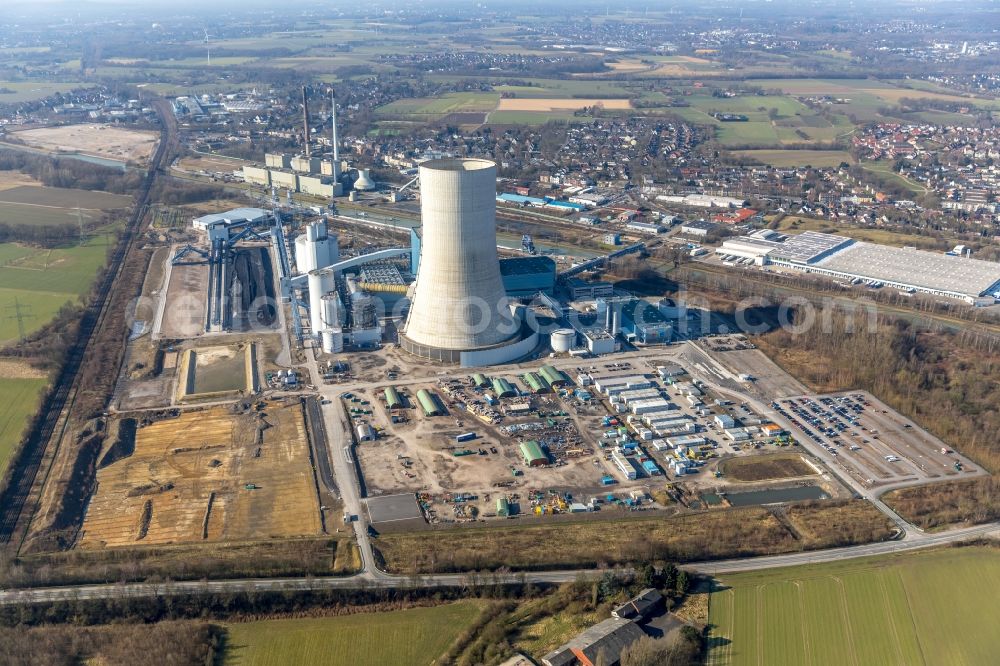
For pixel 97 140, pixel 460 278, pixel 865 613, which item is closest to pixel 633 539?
pixel 865 613

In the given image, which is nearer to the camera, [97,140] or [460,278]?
[460,278]

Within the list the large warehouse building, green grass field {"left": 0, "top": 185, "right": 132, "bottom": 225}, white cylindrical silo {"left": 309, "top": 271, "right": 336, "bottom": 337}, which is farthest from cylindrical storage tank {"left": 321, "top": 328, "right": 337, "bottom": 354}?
green grass field {"left": 0, "top": 185, "right": 132, "bottom": 225}

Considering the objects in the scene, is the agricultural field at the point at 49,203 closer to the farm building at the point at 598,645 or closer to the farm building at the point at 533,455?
the farm building at the point at 533,455

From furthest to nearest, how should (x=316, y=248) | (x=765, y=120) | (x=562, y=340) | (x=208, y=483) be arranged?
(x=765, y=120) < (x=316, y=248) < (x=562, y=340) < (x=208, y=483)

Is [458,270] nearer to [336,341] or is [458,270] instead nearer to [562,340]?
[562,340]

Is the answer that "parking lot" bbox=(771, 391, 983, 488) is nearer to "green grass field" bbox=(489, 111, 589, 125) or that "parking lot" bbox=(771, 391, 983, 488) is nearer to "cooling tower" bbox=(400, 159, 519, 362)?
"cooling tower" bbox=(400, 159, 519, 362)

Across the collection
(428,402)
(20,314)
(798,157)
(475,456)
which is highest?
(798,157)
